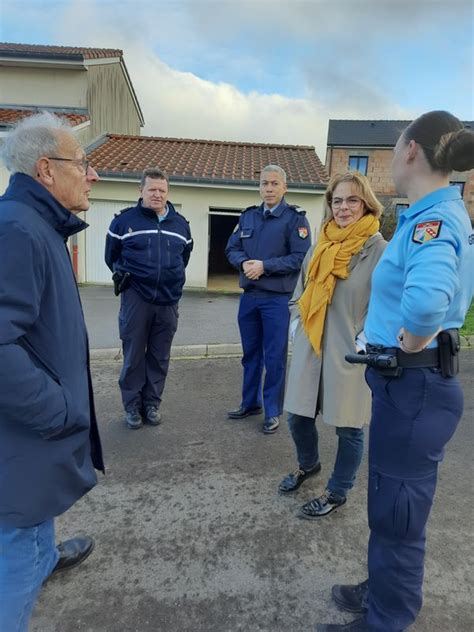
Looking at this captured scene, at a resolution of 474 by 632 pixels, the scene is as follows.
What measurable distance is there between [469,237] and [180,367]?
Answer: 4376 millimetres

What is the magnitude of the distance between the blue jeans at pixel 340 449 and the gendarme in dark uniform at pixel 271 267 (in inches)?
35.6

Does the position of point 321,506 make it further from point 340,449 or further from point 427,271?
point 427,271

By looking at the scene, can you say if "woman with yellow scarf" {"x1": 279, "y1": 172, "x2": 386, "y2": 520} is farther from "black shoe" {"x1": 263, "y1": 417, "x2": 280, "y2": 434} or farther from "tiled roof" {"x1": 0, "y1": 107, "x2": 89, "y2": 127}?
"tiled roof" {"x1": 0, "y1": 107, "x2": 89, "y2": 127}

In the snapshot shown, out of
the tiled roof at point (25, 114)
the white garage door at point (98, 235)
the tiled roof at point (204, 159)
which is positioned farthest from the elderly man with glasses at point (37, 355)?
the tiled roof at point (25, 114)

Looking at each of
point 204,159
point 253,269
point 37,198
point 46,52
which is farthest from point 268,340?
point 46,52

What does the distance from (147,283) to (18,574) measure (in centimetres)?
249

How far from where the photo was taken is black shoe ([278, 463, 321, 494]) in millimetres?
2955

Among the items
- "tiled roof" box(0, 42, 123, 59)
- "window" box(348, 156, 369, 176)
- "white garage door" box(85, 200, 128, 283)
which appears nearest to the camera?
"white garage door" box(85, 200, 128, 283)

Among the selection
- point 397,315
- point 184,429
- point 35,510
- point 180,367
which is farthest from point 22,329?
point 180,367

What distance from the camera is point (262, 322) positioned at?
3.92 m

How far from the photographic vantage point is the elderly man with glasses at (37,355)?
1.40m

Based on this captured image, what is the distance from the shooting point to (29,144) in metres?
1.61

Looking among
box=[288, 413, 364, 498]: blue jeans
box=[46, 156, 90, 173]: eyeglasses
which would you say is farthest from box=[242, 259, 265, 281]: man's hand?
box=[46, 156, 90, 173]: eyeglasses

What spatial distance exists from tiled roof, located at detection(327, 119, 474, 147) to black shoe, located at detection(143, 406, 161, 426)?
26.6 meters
